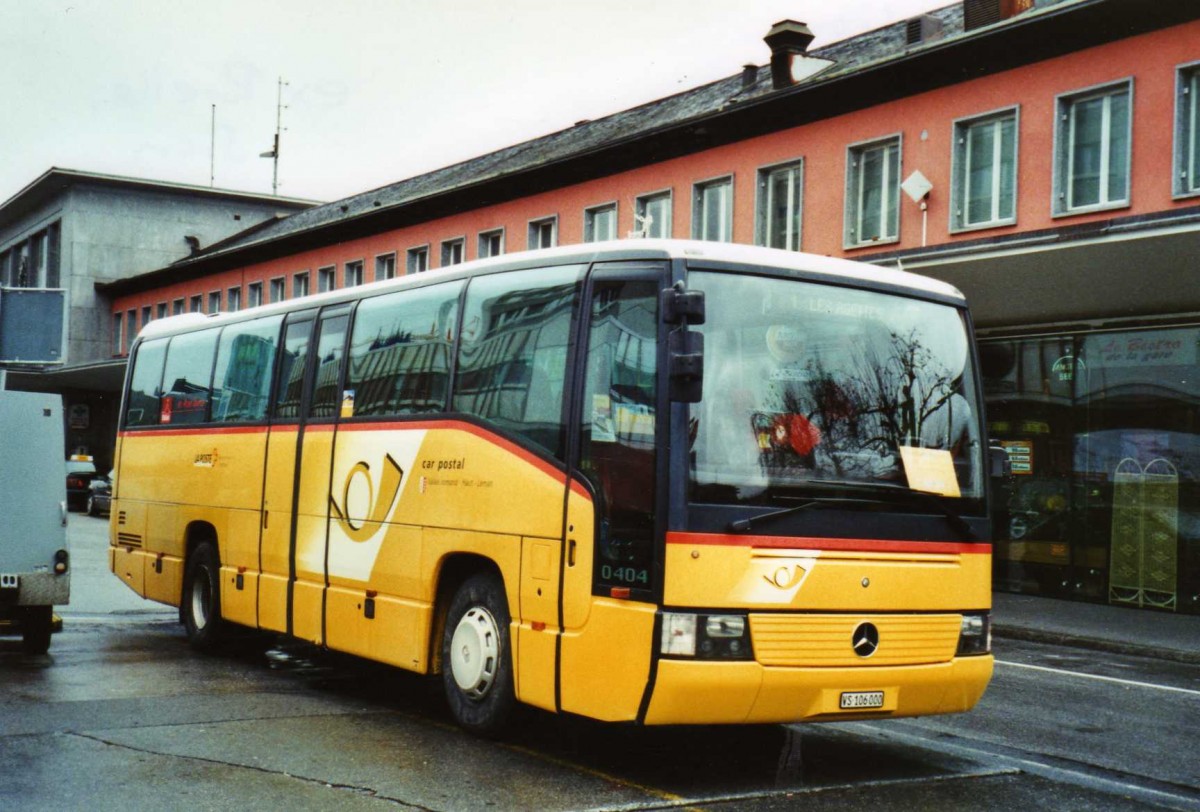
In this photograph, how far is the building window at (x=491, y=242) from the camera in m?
34.5

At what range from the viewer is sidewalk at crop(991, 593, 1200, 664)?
15516 mm

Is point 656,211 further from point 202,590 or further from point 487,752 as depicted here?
point 487,752

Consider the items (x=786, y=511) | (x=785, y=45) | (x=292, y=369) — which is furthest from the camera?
(x=785, y=45)

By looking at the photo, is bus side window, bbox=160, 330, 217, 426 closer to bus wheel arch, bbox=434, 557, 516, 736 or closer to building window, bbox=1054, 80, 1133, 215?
bus wheel arch, bbox=434, 557, 516, 736

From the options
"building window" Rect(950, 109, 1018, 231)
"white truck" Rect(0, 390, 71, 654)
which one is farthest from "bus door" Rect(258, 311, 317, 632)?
"building window" Rect(950, 109, 1018, 231)

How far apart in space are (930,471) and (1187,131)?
499 inches

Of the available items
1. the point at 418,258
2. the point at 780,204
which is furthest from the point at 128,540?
the point at 418,258

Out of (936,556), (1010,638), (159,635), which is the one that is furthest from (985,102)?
(936,556)

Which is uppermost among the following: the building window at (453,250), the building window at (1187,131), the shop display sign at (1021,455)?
the building window at (453,250)

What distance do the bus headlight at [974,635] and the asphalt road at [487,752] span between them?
2.12 ft

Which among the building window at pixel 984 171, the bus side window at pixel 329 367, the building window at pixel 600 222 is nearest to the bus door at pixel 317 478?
the bus side window at pixel 329 367

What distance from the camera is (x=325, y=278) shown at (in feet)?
144

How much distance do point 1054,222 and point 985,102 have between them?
89.3 inches

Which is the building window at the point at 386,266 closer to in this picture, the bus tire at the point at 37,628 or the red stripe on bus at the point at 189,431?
the red stripe on bus at the point at 189,431
